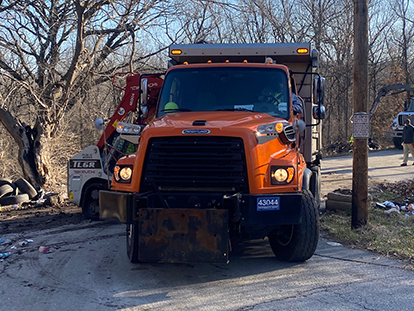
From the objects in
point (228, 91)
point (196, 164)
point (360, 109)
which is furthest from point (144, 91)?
point (360, 109)

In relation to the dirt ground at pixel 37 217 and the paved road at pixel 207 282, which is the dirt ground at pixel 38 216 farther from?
the paved road at pixel 207 282

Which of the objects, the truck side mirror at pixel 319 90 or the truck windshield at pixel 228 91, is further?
the truck side mirror at pixel 319 90

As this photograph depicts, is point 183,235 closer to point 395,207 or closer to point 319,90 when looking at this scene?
point 319,90

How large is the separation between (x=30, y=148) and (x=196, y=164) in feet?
29.9

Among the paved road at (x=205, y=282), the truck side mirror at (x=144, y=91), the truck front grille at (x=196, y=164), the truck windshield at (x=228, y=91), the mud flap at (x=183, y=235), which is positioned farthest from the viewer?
the truck side mirror at (x=144, y=91)

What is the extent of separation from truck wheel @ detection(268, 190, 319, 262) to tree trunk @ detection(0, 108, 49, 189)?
8.92 m

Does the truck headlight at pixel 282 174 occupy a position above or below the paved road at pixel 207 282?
above

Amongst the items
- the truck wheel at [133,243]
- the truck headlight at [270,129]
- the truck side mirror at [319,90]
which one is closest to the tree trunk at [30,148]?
the truck wheel at [133,243]

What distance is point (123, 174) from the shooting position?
17.9 ft

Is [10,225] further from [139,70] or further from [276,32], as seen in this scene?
[276,32]

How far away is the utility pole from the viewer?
7.28 m

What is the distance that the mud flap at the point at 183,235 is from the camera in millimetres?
4844

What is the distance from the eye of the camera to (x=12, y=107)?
13.5m

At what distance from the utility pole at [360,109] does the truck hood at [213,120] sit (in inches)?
85.1
